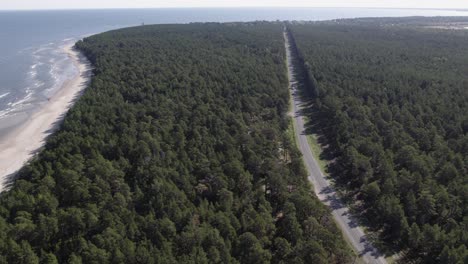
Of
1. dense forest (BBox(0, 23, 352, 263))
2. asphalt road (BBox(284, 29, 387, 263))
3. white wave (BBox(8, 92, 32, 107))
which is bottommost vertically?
asphalt road (BBox(284, 29, 387, 263))

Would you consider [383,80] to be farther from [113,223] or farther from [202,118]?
[113,223]

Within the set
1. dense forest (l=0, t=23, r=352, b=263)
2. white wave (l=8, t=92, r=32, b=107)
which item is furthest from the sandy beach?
dense forest (l=0, t=23, r=352, b=263)

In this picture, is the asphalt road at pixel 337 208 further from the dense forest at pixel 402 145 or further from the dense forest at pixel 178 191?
the dense forest at pixel 178 191

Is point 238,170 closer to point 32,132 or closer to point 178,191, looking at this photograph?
point 178,191

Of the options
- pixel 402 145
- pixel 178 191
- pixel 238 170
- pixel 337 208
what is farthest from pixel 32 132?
pixel 402 145

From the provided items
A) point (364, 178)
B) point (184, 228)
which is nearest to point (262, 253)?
point (184, 228)

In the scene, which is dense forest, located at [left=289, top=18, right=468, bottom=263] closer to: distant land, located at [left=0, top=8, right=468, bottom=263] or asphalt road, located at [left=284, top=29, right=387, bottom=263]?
distant land, located at [left=0, top=8, right=468, bottom=263]

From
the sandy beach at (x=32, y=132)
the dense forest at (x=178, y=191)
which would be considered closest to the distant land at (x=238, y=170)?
the dense forest at (x=178, y=191)
